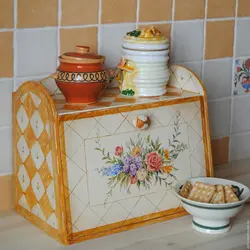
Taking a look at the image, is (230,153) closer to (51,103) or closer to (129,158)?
(129,158)

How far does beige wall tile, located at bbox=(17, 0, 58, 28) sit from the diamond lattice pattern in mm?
175

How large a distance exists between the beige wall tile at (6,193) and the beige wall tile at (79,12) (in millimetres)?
399

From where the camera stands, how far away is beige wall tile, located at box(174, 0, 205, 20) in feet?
6.19

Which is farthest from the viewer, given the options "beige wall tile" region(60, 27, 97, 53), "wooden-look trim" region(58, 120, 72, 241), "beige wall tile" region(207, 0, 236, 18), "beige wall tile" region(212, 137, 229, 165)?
"beige wall tile" region(212, 137, 229, 165)

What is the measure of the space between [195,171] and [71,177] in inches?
14.2

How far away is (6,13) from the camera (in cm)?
158

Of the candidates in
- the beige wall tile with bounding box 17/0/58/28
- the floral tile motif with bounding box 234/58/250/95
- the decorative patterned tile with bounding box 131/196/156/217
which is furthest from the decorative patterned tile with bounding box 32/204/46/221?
the floral tile motif with bounding box 234/58/250/95

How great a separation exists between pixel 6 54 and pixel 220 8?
68 centimetres

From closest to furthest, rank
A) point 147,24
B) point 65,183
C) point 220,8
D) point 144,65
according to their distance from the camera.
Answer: point 65,183 < point 144,65 < point 147,24 < point 220,8

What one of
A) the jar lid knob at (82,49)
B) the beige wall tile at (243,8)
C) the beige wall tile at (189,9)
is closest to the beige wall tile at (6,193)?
the jar lid knob at (82,49)

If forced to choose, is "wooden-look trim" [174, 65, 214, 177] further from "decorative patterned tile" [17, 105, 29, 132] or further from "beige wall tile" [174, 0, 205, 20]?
"decorative patterned tile" [17, 105, 29, 132]

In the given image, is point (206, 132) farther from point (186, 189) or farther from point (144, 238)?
point (144, 238)

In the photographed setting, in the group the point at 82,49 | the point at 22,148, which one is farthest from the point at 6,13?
the point at 22,148

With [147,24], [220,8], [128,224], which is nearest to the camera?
[128,224]
